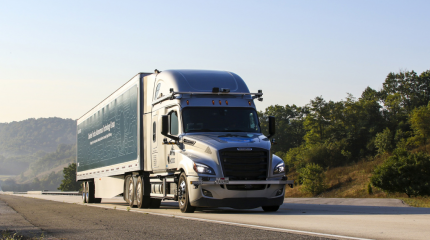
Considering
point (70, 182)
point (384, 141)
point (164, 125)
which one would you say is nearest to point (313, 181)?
point (384, 141)

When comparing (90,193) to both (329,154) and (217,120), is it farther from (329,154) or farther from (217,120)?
(329,154)

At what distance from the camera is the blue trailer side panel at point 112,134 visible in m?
18.4

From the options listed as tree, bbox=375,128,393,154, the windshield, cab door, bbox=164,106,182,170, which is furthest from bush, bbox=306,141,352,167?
cab door, bbox=164,106,182,170

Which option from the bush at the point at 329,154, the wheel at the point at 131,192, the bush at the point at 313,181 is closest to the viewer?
the wheel at the point at 131,192

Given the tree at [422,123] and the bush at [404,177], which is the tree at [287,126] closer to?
the tree at [422,123]

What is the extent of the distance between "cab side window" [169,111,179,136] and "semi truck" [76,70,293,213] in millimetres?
28

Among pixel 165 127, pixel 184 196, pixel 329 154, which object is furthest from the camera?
pixel 329 154

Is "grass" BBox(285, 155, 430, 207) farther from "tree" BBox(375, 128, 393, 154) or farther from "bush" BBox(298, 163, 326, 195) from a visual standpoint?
"tree" BBox(375, 128, 393, 154)

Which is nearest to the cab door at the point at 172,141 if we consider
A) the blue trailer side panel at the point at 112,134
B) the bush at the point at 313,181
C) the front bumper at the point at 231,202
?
the front bumper at the point at 231,202

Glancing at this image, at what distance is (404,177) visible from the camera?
60.6 meters

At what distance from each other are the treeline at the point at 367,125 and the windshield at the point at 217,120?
76646 millimetres

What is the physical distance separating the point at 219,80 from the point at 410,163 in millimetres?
52527

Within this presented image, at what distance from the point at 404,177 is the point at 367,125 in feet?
150

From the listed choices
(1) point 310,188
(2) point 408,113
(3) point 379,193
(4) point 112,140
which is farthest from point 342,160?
(4) point 112,140
